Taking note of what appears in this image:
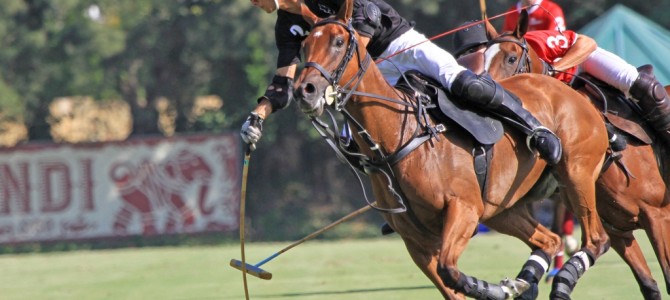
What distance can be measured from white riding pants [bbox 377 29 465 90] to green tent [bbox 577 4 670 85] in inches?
133

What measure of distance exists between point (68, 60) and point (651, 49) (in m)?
13.6

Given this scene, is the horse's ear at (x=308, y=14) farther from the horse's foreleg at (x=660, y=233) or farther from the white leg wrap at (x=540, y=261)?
the horse's foreleg at (x=660, y=233)

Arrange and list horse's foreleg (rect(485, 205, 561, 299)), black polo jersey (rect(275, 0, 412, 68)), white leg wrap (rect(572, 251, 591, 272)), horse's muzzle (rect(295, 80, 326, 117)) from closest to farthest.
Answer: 1. horse's muzzle (rect(295, 80, 326, 117))
2. black polo jersey (rect(275, 0, 412, 68))
3. white leg wrap (rect(572, 251, 591, 272))
4. horse's foreleg (rect(485, 205, 561, 299))

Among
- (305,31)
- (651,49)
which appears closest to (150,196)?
(651,49)

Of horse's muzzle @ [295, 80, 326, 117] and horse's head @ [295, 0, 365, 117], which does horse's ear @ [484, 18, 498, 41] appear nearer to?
horse's head @ [295, 0, 365, 117]

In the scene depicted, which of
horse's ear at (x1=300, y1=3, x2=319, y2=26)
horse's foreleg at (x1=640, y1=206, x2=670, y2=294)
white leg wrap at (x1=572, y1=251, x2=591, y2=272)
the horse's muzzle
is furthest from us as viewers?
horse's foreleg at (x1=640, y1=206, x2=670, y2=294)

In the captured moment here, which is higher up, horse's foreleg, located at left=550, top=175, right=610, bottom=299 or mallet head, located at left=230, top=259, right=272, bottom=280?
horse's foreleg, located at left=550, top=175, right=610, bottom=299

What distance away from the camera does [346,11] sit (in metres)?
5.93

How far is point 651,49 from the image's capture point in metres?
9.82

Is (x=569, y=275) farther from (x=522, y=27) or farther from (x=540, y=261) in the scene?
(x=522, y=27)

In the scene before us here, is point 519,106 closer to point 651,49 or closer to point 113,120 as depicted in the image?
point 651,49

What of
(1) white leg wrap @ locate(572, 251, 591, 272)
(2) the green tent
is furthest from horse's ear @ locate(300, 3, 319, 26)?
(2) the green tent

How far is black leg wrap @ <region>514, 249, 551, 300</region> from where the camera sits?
6.79 metres

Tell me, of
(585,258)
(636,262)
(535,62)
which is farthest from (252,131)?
(636,262)
